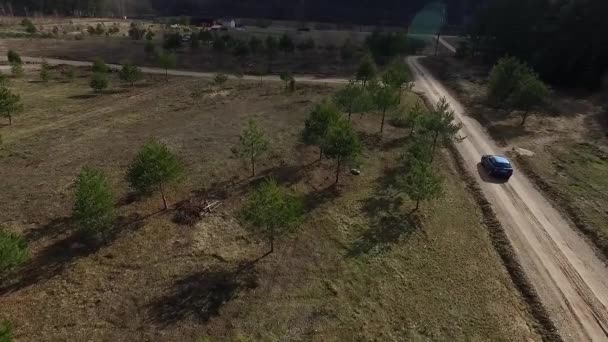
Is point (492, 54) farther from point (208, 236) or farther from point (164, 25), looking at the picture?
point (164, 25)

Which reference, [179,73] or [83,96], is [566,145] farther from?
[83,96]

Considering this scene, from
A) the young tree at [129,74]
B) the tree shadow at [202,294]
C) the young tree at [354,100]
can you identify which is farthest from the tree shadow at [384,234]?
the young tree at [129,74]

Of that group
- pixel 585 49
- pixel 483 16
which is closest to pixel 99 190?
pixel 585 49

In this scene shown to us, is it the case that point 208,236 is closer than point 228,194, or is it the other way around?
point 208,236

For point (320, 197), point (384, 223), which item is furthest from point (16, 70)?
point (384, 223)

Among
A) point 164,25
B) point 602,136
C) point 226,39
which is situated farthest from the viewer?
point 164,25
